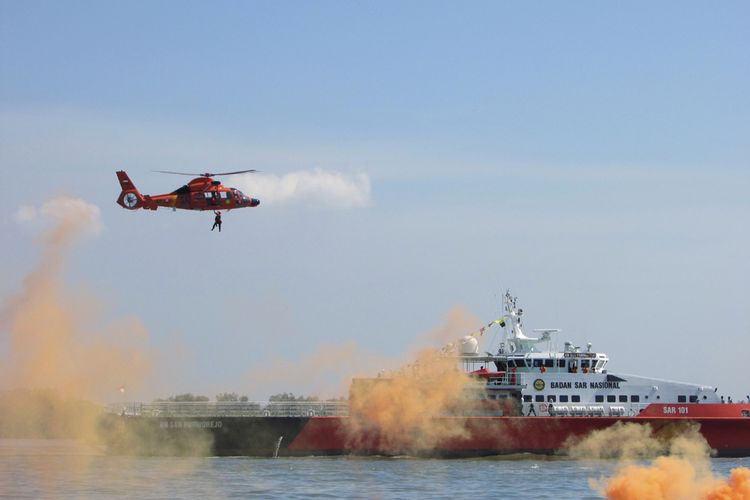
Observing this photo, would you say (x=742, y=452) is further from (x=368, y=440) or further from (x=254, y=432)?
(x=254, y=432)

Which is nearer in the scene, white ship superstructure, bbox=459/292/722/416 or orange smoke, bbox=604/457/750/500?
orange smoke, bbox=604/457/750/500

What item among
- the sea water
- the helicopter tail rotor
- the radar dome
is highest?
the helicopter tail rotor

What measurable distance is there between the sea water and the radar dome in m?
5.23

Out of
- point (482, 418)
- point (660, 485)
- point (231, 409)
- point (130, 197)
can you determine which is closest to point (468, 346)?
point (482, 418)

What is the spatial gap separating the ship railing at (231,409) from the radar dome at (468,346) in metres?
6.03

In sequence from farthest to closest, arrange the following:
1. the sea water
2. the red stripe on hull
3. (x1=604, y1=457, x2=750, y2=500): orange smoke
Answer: the red stripe on hull < the sea water < (x1=604, y1=457, x2=750, y2=500): orange smoke

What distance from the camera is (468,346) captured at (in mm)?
55062

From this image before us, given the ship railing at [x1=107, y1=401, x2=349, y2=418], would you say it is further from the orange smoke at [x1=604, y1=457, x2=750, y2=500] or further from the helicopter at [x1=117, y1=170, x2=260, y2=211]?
the orange smoke at [x1=604, y1=457, x2=750, y2=500]

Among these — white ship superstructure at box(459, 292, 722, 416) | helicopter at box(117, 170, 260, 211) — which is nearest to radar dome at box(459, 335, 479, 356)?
white ship superstructure at box(459, 292, 722, 416)

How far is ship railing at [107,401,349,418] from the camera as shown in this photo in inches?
2125

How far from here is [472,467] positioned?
160ft

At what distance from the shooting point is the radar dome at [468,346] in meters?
55.0

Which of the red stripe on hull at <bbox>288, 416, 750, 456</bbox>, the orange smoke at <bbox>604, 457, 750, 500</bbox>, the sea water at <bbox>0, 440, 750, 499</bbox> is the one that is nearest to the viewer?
the orange smoke at <bbox>604, 457, 750, 500</bbox>

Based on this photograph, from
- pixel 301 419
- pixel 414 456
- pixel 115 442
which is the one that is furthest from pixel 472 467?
pixel 115 442
